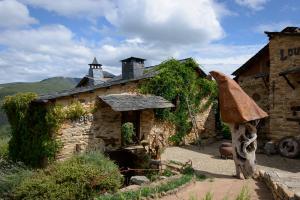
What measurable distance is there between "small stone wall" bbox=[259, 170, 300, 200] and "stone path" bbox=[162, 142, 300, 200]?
0.86ft

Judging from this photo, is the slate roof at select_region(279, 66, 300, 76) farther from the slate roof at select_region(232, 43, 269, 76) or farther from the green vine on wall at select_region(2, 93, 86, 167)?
the green vine on wall at select_region(2, 93, 86, 167)

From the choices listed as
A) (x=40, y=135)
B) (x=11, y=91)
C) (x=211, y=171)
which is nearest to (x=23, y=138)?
(x=40, y=135)

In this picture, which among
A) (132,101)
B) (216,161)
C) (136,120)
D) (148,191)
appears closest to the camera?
(148,191)

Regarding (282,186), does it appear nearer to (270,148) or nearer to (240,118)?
(240,118)

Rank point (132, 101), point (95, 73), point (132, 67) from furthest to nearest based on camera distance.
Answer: point (95, 73) → point (132, 67) → point (132, 101)

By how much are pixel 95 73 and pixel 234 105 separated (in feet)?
46.4

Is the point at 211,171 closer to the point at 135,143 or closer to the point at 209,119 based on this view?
the point at 135,143

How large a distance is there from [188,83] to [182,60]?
142cm

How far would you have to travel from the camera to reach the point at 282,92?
14.4 meters

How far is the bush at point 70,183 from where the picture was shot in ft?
30.6

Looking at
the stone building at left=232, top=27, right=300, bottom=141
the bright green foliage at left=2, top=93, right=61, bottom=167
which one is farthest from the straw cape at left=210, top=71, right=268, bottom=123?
the bright green foliage at left=2, top=93, right=61, bottom=167

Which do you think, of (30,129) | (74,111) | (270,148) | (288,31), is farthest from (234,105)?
(30,129)

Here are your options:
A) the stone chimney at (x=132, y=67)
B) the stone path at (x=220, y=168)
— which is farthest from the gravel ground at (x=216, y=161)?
the stone chimney at (x=132, y=67)

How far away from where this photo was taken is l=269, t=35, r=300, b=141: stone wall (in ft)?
45.5
